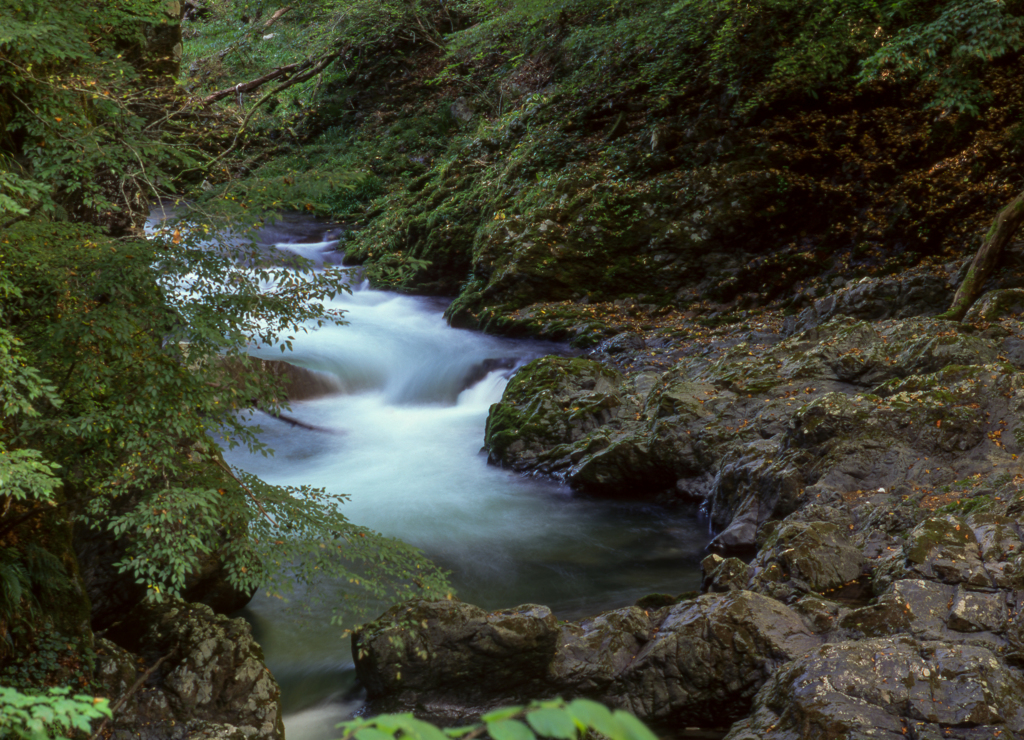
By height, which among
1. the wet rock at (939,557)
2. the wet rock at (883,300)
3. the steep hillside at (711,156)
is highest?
the steep hillside at (711,156)

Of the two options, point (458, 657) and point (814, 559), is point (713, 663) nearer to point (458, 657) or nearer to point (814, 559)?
point (814, 559)

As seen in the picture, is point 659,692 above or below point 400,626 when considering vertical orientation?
below

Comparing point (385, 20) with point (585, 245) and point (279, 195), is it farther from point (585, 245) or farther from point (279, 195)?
point (279, 195)

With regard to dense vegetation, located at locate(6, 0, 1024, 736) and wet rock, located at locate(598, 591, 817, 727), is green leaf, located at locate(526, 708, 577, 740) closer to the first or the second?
dense vegetation, located at locate(6, 0, 1024, 736)

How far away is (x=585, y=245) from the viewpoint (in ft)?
47.0

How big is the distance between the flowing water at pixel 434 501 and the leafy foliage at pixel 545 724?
13.4 ft

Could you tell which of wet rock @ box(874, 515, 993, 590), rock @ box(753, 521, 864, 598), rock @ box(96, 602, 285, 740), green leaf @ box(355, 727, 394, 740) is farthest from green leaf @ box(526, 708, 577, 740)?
rock @ box(753, 521, 864, 598)

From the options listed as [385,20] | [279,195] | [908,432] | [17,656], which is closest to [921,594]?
[908,432]

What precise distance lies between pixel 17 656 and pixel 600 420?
276 inches

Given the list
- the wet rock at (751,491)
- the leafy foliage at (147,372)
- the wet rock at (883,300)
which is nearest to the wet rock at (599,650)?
the leafy foliage at (147,372)

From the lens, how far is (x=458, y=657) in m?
5.03

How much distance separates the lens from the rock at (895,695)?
11.4ft

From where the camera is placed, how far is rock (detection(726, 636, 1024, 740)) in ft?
11.4

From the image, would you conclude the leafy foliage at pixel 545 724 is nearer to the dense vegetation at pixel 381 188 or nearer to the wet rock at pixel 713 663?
the dense vegetation at pixel 381 188
